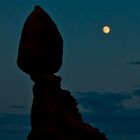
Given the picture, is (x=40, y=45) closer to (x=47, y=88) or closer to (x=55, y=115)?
(x=47, y=88)

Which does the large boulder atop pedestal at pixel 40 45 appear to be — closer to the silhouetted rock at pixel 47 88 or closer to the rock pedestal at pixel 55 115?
the silhouetted rock at pixel 47 88

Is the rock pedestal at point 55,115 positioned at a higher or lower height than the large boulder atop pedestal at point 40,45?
lower

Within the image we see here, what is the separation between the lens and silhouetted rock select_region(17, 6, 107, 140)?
5066cm

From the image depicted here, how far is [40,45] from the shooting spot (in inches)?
2112

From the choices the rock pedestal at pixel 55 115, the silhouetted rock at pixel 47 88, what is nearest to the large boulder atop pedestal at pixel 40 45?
the silhouetted rock at pixel 47 88

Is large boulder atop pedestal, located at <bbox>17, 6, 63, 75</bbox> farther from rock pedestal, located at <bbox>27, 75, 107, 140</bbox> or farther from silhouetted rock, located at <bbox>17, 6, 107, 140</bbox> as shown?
rock pedestal, located at <bbox>27, 75, 107, 140</bbox>

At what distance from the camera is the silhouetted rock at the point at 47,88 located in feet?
166

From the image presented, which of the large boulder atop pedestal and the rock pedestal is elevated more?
the large boulder atop pedestal

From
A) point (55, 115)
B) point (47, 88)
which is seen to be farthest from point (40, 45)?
point (55, 115)

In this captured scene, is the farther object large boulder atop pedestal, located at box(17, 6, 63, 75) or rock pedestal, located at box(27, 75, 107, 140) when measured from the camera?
large boulder atop pedestal, located at box(17, 6, 63, 75)

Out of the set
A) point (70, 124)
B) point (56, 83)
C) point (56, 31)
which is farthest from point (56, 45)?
point (70, 124)

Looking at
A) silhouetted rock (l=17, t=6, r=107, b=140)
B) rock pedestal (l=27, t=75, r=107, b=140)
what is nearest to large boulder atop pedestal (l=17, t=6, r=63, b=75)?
silhouetted rock (l=17, t=6, r=107, b=140)

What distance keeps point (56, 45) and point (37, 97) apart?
19.7 feet

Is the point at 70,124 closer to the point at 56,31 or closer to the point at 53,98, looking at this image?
the point at 53,98
